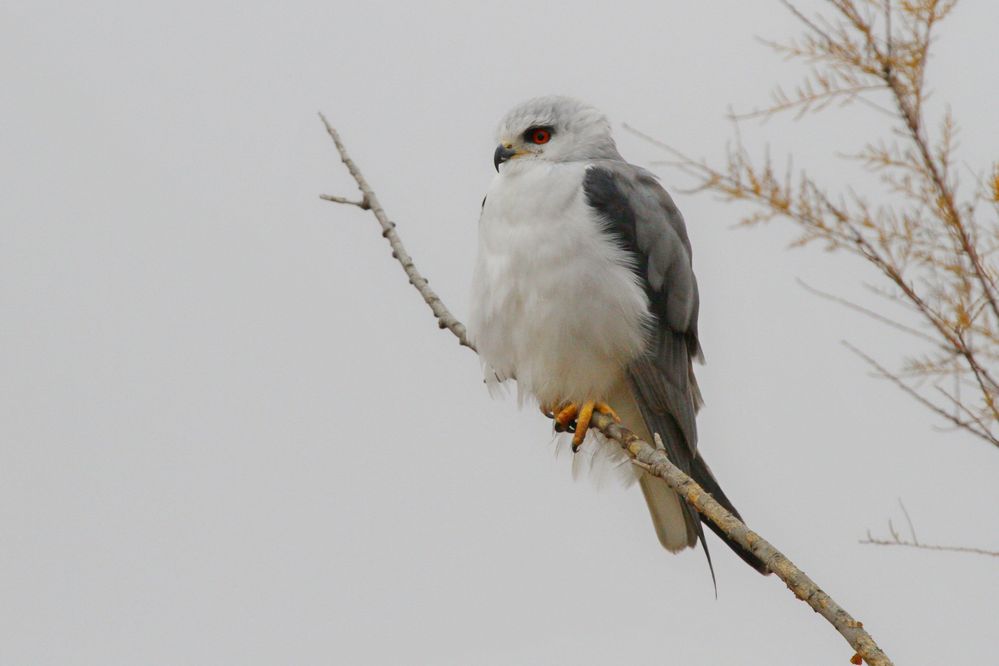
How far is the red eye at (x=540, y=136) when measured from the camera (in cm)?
442

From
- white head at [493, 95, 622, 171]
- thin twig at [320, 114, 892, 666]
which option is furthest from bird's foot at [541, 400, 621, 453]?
white head at [493, 95, 622, 171]

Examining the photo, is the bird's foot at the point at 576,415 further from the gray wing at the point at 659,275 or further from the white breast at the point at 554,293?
the gray wing at the point at 659,275

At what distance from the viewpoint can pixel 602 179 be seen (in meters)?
4.14

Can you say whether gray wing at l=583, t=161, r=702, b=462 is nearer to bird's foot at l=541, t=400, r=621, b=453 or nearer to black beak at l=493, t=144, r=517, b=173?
bird's foot at l=541, t=400, r=621, b=453

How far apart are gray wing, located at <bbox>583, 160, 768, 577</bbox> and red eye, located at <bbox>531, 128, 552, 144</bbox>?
0.85 feet

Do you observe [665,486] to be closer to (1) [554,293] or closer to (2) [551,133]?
(1) [554,293]

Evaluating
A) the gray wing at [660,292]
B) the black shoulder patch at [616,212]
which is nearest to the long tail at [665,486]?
the gray wing at [660,292]

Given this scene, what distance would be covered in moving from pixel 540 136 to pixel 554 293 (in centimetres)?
75

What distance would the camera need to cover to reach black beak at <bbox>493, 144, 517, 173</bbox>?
4.38 m

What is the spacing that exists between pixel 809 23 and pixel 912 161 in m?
0.40

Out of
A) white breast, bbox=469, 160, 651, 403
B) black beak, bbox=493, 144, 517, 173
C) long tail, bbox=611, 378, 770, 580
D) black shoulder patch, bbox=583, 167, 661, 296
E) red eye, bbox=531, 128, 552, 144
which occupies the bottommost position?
long tail, bbox=611, 378, 770, 580

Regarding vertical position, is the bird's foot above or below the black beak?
below

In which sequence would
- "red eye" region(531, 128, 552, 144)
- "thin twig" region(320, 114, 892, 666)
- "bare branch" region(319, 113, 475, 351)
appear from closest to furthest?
"thin twig" region(320, 114, 892, 666), "bare branch" region(319, 113, 475, 351), "red eye" region(531, 128, 552, 144)

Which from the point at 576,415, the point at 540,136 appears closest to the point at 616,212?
the point at 540,136
